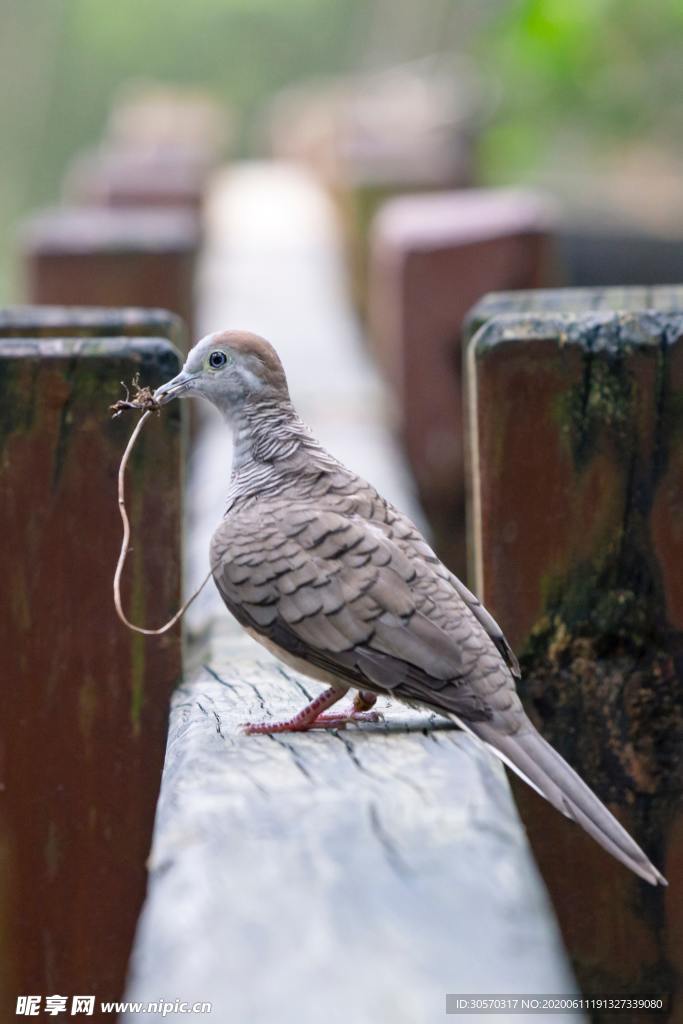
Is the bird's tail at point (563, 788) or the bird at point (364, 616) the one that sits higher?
the bird at point (364, 616)

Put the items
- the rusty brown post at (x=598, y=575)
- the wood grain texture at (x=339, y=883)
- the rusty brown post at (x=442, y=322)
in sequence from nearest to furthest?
the wood grain texture at (x=339, y=883)
the rusty brown post at (x=598, y=575)
the rusty brown post at (x=442, y=322)

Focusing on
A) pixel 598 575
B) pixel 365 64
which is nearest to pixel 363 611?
pixel 598 575

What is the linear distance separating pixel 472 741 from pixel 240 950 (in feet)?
2.61

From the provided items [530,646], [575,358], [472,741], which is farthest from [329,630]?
[575,358]

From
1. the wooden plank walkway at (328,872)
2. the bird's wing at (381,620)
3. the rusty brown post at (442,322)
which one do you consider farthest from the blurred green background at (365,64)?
the wooden plank walkway at (328,872)

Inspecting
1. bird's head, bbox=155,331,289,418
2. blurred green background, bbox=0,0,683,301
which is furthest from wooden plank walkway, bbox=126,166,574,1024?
blurred green background, bbox=0,0,683,301

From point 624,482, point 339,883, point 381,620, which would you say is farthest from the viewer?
point 624,482

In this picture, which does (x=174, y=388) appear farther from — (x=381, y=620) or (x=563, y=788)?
(x=563, y=788)

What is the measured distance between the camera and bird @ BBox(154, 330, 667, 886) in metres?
2.59

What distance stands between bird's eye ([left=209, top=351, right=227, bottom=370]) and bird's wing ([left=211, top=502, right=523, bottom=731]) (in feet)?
1.23

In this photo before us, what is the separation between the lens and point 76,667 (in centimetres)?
313

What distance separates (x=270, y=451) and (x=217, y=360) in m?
0.19

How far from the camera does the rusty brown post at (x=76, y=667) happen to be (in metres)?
3.11

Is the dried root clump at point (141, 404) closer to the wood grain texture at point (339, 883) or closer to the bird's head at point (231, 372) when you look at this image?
the bird's head at point (231, 372)
